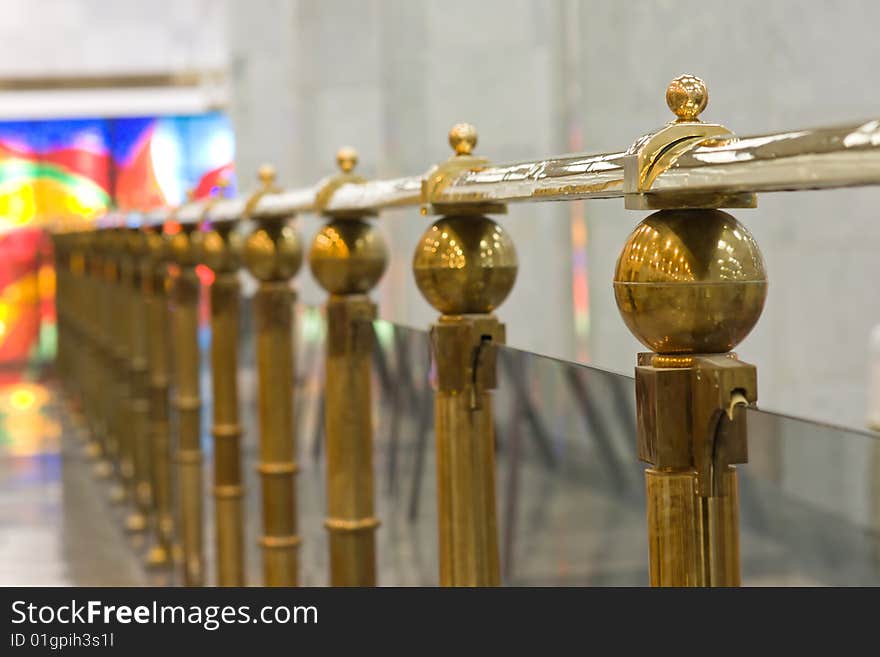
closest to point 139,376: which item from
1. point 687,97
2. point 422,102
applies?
point 422,102

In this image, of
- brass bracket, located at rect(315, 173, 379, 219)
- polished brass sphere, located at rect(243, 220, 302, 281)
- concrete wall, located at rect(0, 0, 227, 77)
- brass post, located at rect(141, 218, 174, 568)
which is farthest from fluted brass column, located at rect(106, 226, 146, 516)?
concrete wall, located at rect(0, 0, 227, 77)

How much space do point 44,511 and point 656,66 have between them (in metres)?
2.52

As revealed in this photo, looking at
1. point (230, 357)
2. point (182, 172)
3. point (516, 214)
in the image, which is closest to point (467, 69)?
point (516, 214)

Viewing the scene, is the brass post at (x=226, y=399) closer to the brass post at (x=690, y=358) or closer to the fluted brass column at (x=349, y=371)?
the fluted brass column at (x=349, y=371)

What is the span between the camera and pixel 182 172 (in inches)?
474

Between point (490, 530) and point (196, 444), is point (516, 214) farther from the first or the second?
point (490, 530)

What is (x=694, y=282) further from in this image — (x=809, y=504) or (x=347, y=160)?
(x=347, y=160)

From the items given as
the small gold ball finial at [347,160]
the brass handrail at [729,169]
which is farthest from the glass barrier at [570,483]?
the small gold ball finial at [347,160]

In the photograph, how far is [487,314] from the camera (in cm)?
138

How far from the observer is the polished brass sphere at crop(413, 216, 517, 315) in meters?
1.33

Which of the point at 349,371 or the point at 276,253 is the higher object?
the point at 276,253

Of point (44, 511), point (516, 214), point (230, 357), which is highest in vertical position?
point (516, 214)

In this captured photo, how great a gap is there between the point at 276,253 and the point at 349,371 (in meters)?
0.39

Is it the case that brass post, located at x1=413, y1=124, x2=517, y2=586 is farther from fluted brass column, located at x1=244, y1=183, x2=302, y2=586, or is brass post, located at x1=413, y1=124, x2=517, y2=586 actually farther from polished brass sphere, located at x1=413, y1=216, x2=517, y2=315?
fluted brass column, located at x1=244, y1=183, x2=302, y2=586
